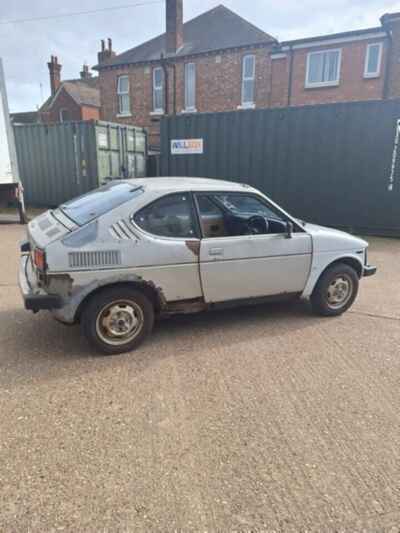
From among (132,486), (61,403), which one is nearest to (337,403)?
(132,486)

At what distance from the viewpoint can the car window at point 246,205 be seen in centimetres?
399

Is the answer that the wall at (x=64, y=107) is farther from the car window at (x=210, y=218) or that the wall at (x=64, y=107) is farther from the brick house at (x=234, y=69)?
the car window at (x=210, y=218)

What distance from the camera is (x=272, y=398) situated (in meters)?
2.94

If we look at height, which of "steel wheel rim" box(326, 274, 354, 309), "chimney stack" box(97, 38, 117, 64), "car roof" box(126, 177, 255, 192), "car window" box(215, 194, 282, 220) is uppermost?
"chimney stack" box(97, 38, 117, 64)

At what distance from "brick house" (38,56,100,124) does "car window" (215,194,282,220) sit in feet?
107

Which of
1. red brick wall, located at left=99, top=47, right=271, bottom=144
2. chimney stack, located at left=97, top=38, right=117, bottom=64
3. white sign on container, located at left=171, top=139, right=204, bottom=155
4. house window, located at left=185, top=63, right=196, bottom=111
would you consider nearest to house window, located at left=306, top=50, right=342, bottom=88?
red brick wall, located at left=99, top=47, right=271, bottom=144

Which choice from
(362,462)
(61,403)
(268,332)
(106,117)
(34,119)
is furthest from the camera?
(34,119)

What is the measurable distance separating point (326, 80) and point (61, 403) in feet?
63.6

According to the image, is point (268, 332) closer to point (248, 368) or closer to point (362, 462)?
point (248, 368)

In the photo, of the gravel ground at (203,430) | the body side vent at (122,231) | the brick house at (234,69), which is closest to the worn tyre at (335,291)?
the gravel ground at (203,430)

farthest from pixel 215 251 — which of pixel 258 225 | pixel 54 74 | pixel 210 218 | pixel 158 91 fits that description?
pixel 54 74

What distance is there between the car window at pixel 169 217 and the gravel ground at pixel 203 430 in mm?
1132

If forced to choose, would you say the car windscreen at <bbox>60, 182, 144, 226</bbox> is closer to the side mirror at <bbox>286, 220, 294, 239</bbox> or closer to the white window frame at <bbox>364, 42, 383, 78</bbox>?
the side mirror at <bbox>286, 220, 294, 239</bbox>

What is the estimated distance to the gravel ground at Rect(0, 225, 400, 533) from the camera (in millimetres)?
1974
